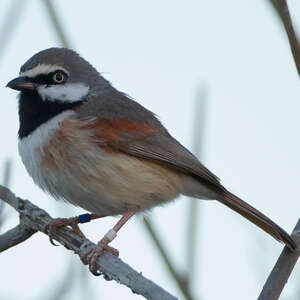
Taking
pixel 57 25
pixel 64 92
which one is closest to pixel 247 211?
pixel 64 92

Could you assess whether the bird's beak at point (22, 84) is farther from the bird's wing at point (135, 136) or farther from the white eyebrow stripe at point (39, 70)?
the bird's wing at point (135, 136)

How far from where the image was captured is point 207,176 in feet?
19.6

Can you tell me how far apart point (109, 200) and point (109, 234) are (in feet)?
1.06

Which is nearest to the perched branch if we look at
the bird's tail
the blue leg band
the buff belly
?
the buff belly

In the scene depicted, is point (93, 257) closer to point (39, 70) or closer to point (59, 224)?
point (59, 224)

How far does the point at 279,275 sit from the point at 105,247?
1.90m

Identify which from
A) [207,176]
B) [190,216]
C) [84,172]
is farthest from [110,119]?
[190,216]

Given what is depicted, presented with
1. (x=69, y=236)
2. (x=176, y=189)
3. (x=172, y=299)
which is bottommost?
(x=176, y=189)

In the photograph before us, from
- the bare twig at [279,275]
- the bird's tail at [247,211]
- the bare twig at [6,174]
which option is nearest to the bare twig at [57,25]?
the bare twig at [6,174]

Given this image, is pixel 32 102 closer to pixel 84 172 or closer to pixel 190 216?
pixel 84 172

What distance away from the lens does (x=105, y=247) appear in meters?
5.11

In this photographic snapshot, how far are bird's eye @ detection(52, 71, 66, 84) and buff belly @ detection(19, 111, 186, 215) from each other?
0.34 meters

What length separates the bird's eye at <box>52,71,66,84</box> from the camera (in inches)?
229

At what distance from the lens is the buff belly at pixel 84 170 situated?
5.39 m
